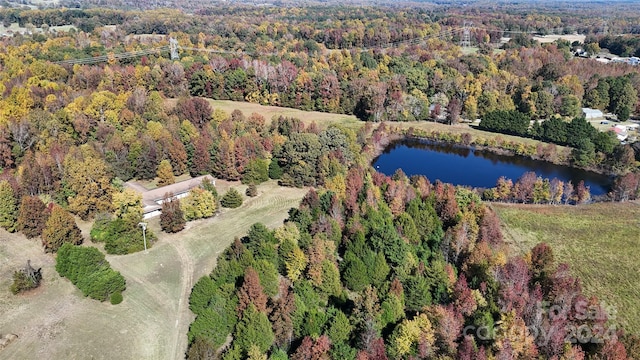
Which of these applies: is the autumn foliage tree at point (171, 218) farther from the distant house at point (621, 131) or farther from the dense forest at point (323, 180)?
the distant house at point (621, 131)

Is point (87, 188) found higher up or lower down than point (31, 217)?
higher up

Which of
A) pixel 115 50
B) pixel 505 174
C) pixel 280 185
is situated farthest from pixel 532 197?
pixel 115 50

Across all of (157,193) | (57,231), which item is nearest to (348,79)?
(157,193)

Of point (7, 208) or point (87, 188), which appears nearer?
point (7, 208)

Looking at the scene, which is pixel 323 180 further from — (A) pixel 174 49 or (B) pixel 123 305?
(A) pixel 174 49

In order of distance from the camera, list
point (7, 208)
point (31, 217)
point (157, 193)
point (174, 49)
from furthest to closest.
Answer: point (174, 49) → point (157, 193) → point (7, 208) → point (31, 217)

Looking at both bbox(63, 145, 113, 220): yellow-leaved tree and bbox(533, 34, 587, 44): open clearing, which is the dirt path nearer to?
bbox(63, 145, 113, 220): yellow-leaved tree

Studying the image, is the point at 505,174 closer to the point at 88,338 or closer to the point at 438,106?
the point at 438,106
